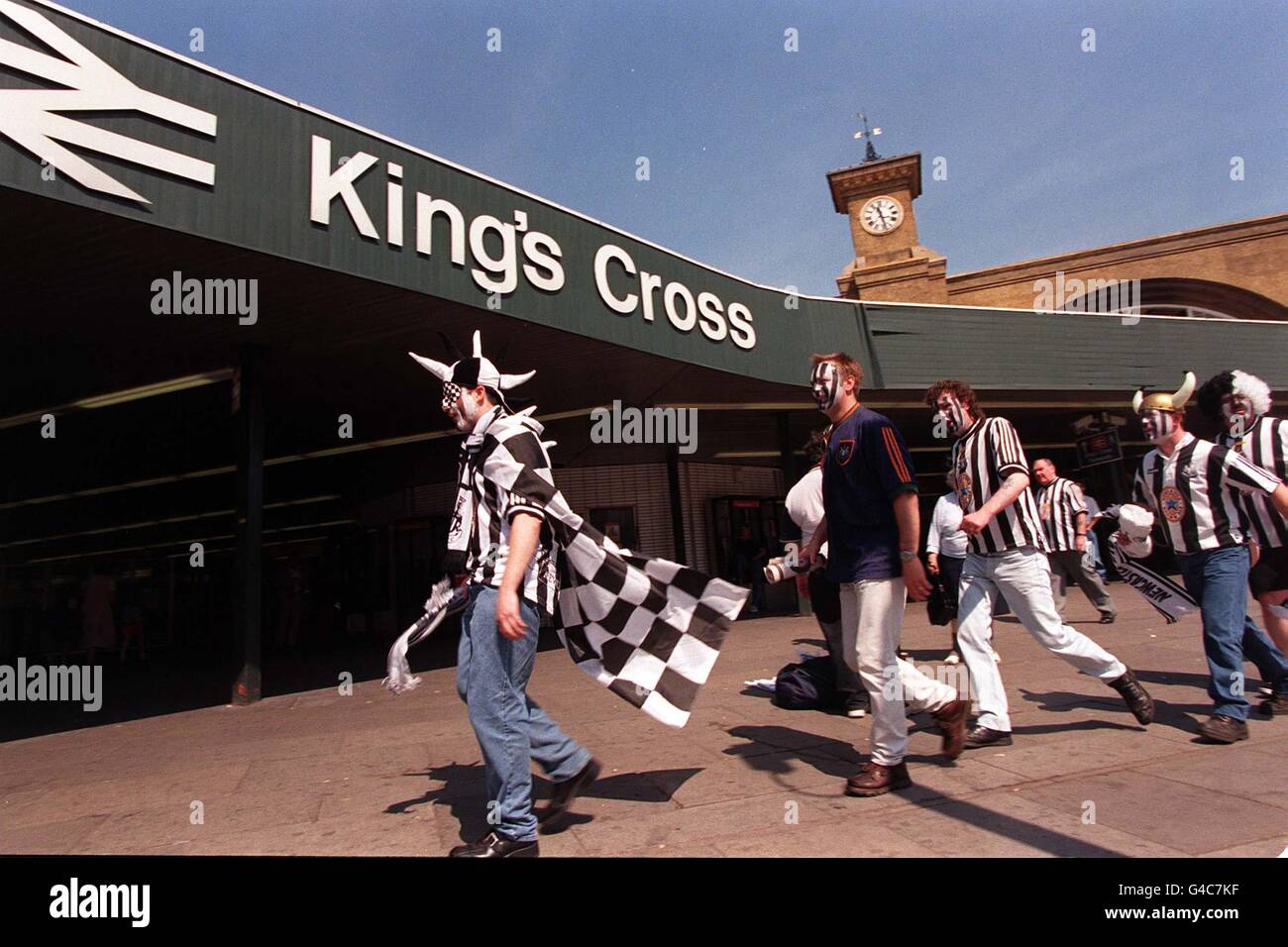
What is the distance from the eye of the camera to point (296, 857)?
2793 mm

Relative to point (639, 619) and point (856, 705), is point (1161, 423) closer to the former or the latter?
point (856, 705)

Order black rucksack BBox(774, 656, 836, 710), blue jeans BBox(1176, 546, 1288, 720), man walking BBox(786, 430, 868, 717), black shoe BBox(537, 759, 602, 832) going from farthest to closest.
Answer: black rucksack BBox(774, 656, 836, 710)
man walking BBox(786, 430, 868, 717)
blue jeans BBox(1176, 546, 1288, 720)
black shoe BBox(537, 759, 602, 832)

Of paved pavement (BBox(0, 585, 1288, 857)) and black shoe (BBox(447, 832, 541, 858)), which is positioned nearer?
black shoe (BBox(447, 832, 541, 858))

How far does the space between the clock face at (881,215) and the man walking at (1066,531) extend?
24333mm

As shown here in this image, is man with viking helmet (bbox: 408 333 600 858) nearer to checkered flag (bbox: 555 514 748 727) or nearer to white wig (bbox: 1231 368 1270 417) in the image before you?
checkered flag (bbox: 555 514 748 727)

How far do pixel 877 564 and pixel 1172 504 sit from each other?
220 cm

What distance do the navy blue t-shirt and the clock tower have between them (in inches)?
1087

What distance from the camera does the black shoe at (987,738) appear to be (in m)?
3.95

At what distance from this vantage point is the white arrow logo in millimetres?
4934

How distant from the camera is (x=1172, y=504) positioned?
13.9 feet
